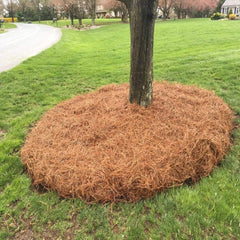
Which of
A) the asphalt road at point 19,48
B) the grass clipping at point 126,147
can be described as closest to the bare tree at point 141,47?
the grass clipping at point 126,147

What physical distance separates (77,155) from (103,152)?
14.6 inches

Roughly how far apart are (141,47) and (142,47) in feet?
0.05

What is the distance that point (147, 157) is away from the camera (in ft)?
9.11

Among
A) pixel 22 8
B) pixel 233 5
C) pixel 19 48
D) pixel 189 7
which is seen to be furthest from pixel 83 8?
pixel 22 8

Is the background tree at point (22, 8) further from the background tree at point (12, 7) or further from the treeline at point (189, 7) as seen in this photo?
the treeline at point (189, 7)

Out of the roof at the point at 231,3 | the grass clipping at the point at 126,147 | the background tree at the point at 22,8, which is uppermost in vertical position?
the background tree at the point at 22,8

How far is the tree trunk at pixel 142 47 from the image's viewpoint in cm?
321

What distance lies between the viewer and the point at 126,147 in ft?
9.87

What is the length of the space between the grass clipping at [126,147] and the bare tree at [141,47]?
0.87 ft

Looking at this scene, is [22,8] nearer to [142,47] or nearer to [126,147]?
[142,47]

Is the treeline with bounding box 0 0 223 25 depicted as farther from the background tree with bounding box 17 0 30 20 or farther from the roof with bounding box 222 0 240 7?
the roof with bounding box 222 0 240 7

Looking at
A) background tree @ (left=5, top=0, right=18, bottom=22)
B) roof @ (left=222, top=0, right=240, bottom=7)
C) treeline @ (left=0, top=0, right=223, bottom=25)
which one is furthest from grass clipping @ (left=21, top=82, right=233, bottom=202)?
background tree @ (left=5, top=0, right=18, bottom=22)

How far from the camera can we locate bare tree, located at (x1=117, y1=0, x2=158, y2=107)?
3.22 m

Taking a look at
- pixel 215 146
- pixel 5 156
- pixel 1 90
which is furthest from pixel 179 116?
pixel 1 90
